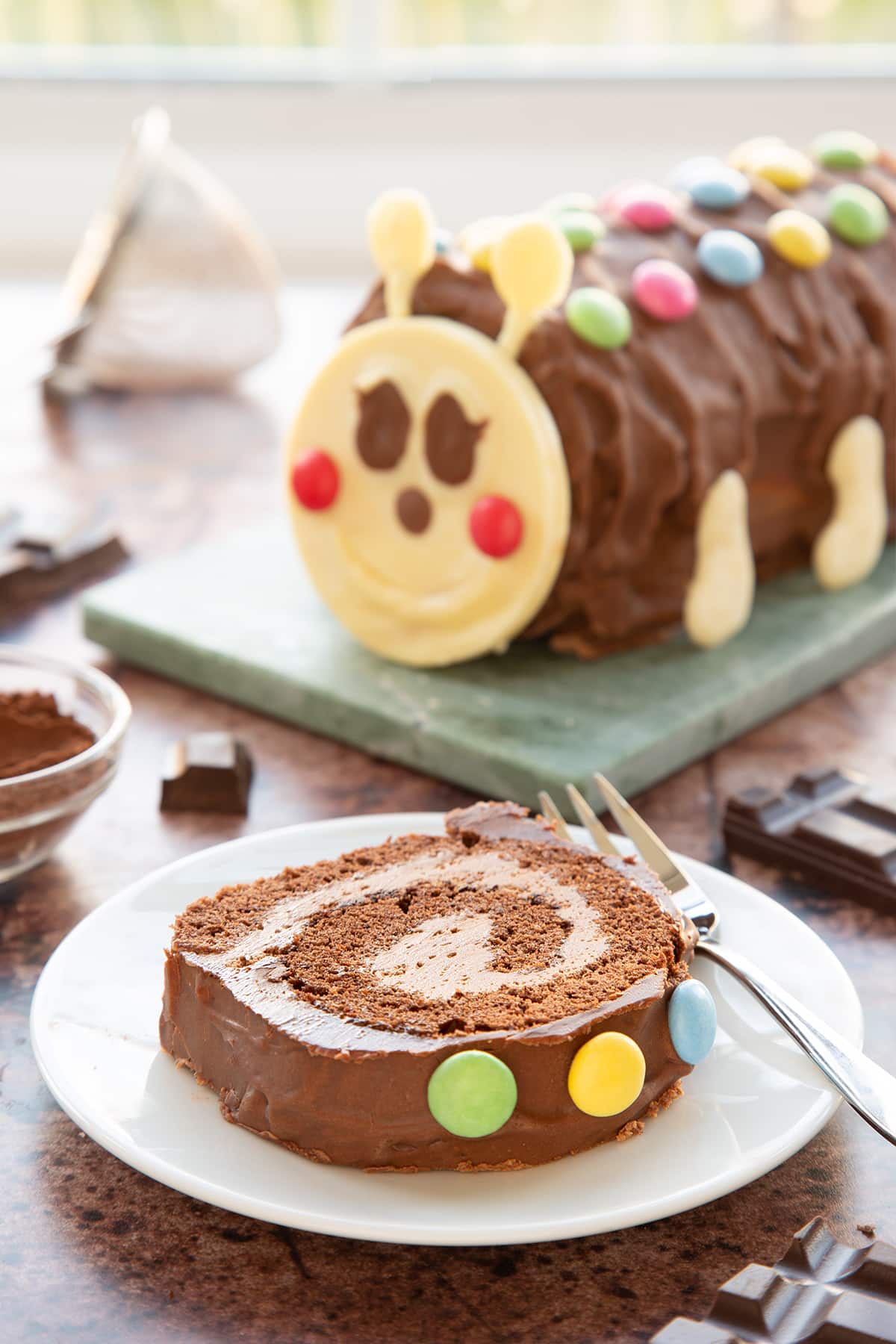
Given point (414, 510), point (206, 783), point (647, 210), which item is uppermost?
point (647, 210)

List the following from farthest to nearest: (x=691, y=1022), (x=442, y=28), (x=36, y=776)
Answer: (x=442, y=28) → (x=36, y=776) → (x=691, y=1022)

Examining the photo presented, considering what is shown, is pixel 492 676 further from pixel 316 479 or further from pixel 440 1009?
pixel 440 1009

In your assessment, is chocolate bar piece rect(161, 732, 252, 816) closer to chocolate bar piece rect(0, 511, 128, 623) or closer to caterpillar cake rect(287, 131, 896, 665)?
caterpillar cake rect(287, 131, 896, 665)

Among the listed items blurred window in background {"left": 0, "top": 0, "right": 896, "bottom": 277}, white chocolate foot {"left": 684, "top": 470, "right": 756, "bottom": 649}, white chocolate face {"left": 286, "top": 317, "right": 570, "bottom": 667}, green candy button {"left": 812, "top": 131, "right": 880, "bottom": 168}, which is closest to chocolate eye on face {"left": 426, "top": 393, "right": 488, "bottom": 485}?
white chocolate face {"left": 286, "top": 317, "right": 570, "bottom": 667}

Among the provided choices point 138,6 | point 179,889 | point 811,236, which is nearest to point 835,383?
point 811,236

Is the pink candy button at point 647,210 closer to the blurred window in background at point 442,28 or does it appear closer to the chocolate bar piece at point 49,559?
the chocolate bar piece at point 49,559

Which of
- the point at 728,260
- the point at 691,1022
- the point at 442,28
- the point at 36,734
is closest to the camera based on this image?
the point at 691,1022

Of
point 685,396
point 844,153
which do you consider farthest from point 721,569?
point 844,153

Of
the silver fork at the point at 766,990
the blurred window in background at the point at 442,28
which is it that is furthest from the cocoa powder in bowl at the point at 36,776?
the blurred window in background at the point at 442,28
